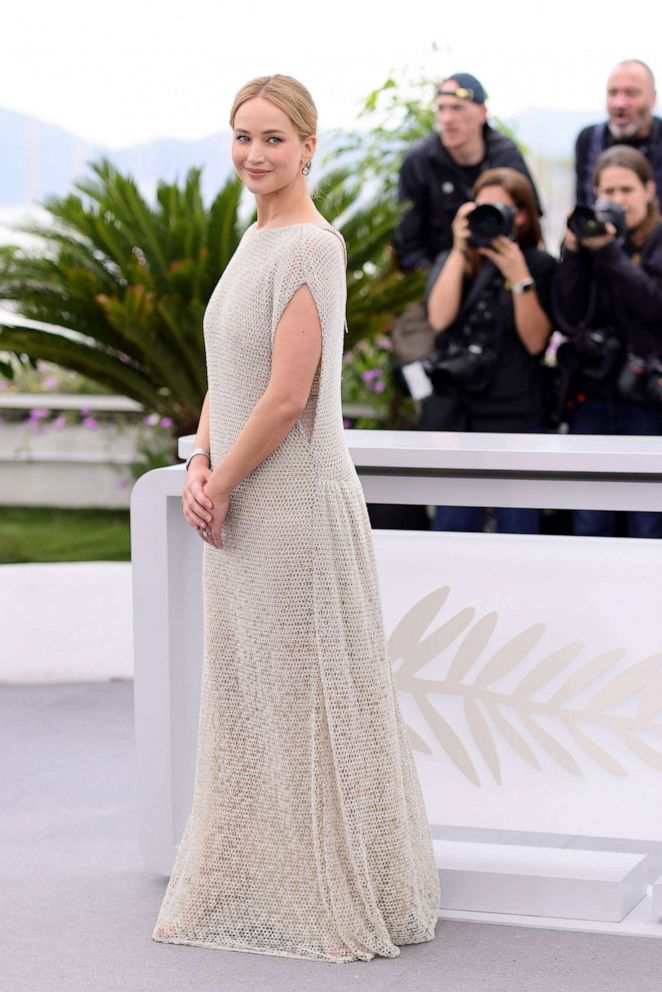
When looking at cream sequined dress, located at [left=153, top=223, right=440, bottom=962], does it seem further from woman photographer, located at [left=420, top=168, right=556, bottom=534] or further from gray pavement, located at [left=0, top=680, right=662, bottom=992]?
woman photographer, located at [left=420, top=168, right=556, bottom=534]

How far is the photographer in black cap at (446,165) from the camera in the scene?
5.21m

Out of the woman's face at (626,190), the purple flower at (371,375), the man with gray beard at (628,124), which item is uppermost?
the man with gray beard at (628,124)

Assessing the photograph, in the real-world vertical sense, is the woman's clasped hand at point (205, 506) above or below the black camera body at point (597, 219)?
below

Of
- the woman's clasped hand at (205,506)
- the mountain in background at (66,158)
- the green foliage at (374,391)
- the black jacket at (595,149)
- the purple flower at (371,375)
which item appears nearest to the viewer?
the woman's clasped hand at (205,506)

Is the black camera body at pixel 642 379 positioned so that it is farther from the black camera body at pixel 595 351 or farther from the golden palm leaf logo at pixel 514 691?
the golden palm leaf logo at pixel 514 691

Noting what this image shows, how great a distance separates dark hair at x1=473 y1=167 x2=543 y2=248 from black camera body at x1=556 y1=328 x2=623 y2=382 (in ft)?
1.25

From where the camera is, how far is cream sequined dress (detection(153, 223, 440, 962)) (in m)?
2.78

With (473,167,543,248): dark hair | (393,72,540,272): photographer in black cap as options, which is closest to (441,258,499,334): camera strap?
(473,167,543,248): dark hair

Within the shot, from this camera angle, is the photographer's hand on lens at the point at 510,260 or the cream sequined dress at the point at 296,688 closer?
the cream sequined dress at the point at 296,688

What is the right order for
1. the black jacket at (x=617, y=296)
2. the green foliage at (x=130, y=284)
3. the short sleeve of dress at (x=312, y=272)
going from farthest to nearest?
1. the green foliage at (x=130, y=284)
2. the black jacket at (x=617, y=296)
3. the short sleeve of dress at (x=312, y=272)

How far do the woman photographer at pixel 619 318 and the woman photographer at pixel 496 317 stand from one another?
0.12 meters

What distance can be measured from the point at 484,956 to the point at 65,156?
7545mm

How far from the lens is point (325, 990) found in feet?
8.93

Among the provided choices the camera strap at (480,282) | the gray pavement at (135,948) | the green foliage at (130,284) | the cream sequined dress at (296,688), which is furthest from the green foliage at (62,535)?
the cream sequined dress at (296,688)
